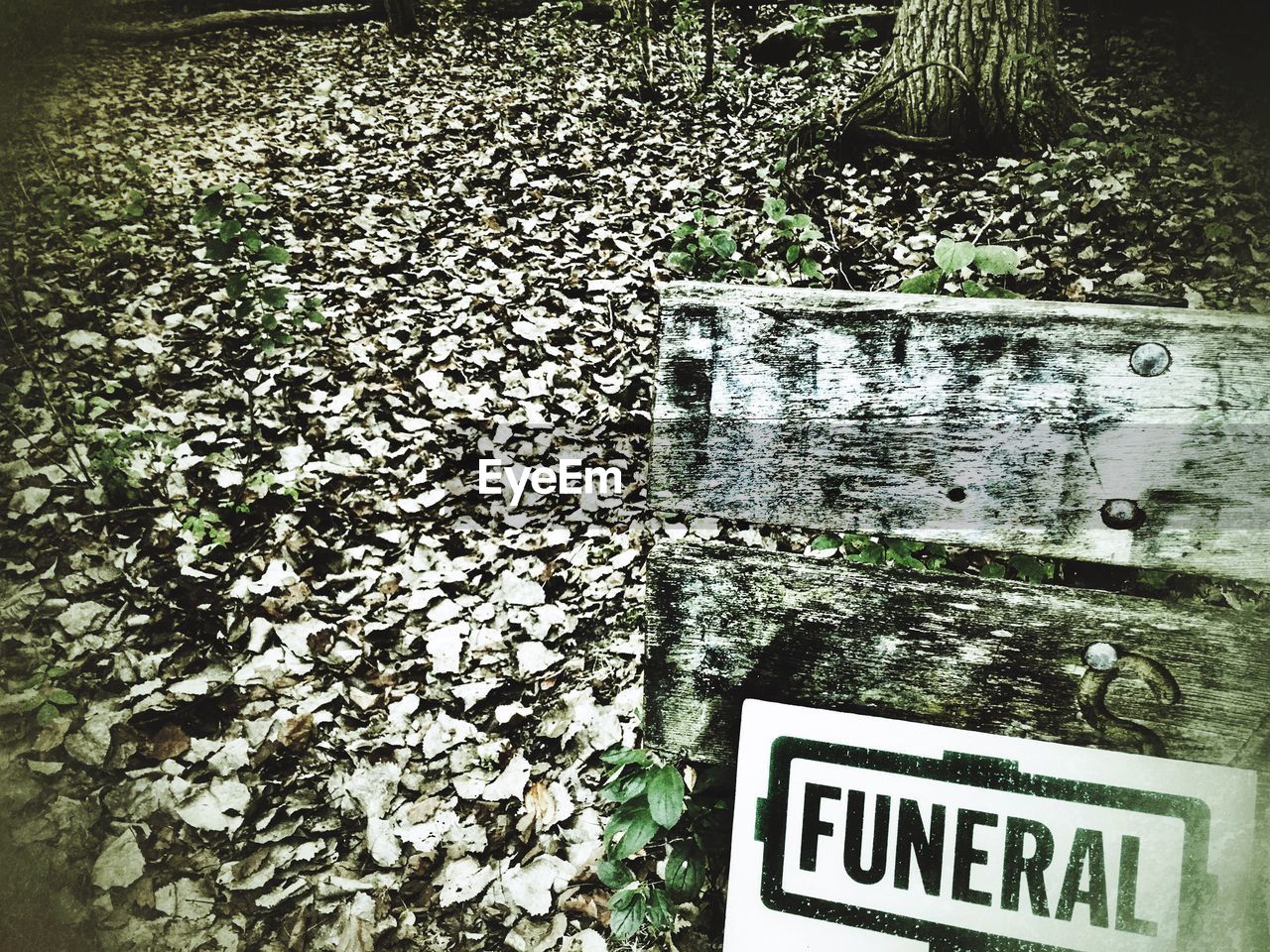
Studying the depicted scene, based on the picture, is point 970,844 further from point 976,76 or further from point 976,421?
point 976,76

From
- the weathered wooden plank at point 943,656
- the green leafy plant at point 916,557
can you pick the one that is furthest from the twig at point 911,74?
the weathered wooden plank at point 943,656

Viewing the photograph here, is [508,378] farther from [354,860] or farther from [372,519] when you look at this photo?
[354,860]

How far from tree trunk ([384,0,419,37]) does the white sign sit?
896 centimetres

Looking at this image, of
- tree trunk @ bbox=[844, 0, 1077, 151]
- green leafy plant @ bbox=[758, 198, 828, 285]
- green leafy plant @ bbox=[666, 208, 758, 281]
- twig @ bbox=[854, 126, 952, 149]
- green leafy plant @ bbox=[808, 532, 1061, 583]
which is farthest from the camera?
twig @ bbox=[854, 126, 952, 149]

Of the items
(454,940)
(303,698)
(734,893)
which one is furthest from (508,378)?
(734,893)

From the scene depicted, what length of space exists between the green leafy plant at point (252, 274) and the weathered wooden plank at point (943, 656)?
237 cm

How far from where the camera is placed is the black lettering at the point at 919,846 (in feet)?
3.52

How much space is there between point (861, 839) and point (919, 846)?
0.10m

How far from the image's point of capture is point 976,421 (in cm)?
117

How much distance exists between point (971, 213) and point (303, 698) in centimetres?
392

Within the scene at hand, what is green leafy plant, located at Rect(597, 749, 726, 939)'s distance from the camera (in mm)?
1302

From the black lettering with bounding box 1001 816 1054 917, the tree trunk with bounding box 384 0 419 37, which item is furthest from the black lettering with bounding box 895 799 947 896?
the tree trunk with bounding box 384 0 419 37

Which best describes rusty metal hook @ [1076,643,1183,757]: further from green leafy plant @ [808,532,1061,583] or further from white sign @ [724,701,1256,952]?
green leafy plant @ [808,532,1061,583]

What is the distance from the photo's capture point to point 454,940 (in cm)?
168
